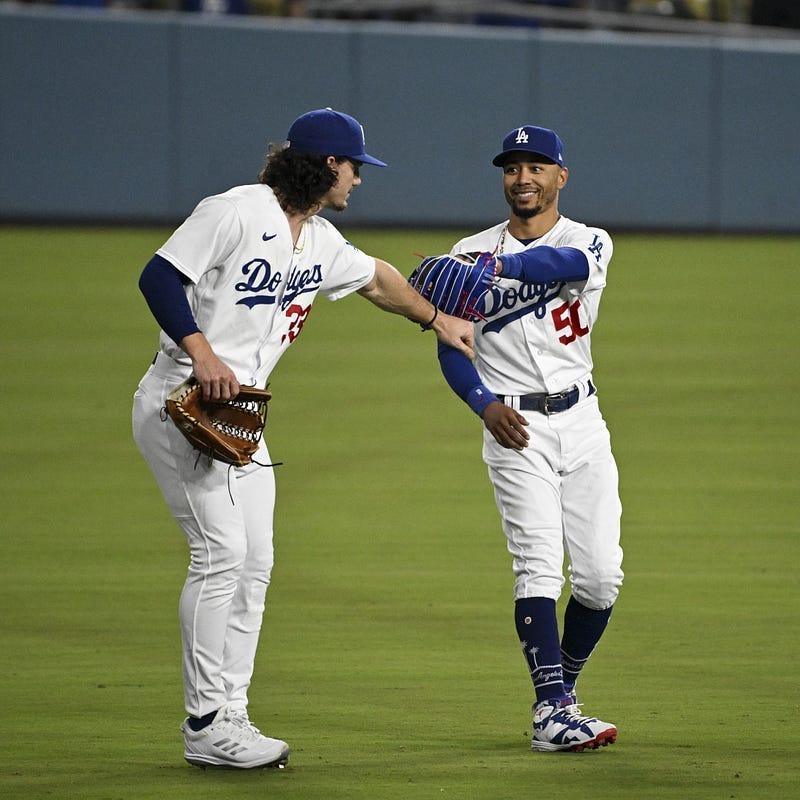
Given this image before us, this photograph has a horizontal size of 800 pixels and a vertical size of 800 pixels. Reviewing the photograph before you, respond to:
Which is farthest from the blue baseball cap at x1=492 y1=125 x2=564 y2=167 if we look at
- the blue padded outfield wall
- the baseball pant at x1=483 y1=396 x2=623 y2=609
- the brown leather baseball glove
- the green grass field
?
the blue padded outfield wall

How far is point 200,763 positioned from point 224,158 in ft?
62.4

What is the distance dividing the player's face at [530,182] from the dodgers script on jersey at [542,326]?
0.13 metres

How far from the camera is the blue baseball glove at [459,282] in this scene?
5.17 metres

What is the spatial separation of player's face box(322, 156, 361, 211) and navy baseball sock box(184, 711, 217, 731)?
1.58m

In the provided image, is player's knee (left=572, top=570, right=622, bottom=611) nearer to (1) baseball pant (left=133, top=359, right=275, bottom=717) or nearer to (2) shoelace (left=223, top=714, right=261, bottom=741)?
(1) baseball pant (left=133, top=359, right=275, bottom=717)

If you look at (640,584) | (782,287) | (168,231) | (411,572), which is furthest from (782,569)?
(168,231)

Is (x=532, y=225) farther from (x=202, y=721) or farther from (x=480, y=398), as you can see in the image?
(x=202, y=721)

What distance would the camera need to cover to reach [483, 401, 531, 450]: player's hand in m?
5.17

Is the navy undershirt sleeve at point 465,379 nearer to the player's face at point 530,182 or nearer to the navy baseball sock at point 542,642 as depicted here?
the player's face at point 530,182

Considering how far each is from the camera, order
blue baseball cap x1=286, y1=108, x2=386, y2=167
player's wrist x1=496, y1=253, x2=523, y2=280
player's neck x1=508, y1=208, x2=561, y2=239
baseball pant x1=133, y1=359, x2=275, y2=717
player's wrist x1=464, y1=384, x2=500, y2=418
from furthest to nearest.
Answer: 1. player's neck x1=508, y1=208, x2=561, y2=239
2. player's wrist x1=464, y1=384, x2=500, y2=418
3. player's wrist x1=496, y1=253, x2=523, y2=280
4. blue baseball cap x1=286, y1=108, x2=386, y2=167
5. baseball pant x1=133, y1=359, x2=275, y2=717

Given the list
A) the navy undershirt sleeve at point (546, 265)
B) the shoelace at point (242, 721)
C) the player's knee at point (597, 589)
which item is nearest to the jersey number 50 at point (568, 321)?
the navy undershirt sleeve at point (546, 265)

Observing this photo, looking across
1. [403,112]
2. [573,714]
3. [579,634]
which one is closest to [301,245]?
[579,634]

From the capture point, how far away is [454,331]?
17.5 ft

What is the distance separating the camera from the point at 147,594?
7230mm
